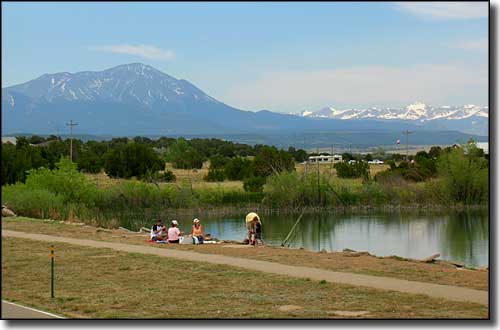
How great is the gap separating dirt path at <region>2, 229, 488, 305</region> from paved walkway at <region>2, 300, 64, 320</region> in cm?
544

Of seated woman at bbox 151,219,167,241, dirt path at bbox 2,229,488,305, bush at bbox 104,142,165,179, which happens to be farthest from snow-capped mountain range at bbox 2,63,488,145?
dirt path at bbox 2,229,488,305

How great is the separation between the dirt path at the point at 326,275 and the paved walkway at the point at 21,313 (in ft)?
17.8

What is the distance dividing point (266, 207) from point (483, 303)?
42007 mm

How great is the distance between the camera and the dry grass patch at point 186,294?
12.9 m

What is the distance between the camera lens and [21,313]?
13.0m

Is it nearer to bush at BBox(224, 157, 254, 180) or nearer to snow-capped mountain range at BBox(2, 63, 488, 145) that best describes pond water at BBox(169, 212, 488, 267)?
bush at BBox(224, 157, 254, 180)

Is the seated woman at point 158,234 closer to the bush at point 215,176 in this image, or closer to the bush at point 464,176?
the bush at point 464,176

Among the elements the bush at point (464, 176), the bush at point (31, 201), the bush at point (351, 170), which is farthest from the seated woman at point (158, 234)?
the bush at point (351, 170)

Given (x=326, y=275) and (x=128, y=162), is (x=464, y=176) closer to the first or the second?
(x=128, y=162)

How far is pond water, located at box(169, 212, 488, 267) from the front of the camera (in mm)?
32375

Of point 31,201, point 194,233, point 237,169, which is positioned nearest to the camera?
point 194,233

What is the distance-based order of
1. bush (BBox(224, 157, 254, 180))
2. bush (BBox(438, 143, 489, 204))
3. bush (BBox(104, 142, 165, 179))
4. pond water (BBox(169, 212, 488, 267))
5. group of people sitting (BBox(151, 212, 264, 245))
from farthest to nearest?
bush (BBox(224, 157, 254, 180)) < bush (BBox(104, 142, 165, 179)) < bush (BBox(438, 143, 489, 204)) < pond water (BBox(169, 212, 488, 267)) < group of people sitting (BBox(151, 212, 264, 245))

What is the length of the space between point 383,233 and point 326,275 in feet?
76.6

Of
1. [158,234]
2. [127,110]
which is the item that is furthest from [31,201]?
[127,110]
